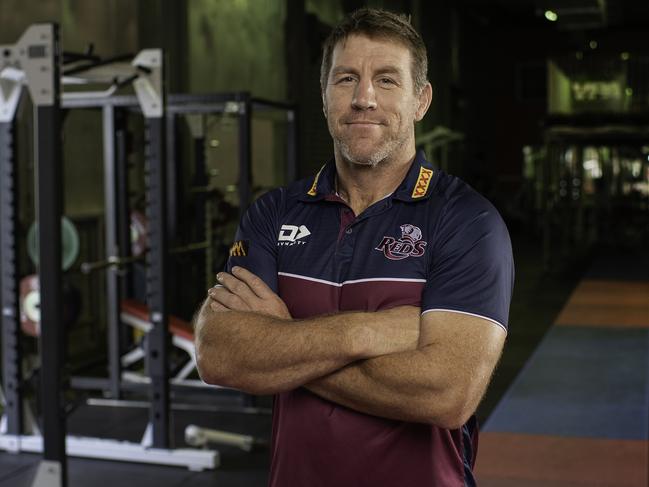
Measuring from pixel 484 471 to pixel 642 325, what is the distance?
15.0 ft

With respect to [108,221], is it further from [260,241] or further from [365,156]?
[365,156]

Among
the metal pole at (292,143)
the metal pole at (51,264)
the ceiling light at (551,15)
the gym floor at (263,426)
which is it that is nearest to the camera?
the metal pole at (51,264)

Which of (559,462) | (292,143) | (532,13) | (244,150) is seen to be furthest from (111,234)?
(532,13)

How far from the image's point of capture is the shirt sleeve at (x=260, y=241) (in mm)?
1683

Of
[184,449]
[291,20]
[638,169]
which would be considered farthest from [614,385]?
[638,169]

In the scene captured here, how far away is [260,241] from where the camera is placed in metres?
1.70

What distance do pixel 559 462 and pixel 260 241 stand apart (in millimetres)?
2951

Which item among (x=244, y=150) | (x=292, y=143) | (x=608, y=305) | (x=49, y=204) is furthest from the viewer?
(x=608, y=305)

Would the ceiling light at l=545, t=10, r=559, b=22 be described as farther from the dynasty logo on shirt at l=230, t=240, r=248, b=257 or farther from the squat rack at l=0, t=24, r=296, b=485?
the dynasty logo on shirt at l=230, t=240, r=248, b=257

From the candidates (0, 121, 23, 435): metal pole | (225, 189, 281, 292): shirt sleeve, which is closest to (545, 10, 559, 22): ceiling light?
(0, 121, 23, 435): metal pole

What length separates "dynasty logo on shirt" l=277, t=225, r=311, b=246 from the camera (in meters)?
1.64

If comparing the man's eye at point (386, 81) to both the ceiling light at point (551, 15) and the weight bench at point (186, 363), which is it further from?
the ceiling light at point (551, 15)

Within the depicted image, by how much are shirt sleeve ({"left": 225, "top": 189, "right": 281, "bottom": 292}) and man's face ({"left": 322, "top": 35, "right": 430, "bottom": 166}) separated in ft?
0.63

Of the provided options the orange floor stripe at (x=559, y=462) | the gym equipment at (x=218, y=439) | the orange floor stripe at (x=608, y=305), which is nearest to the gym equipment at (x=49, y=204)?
the gym equipment at (x=218, y=439)
